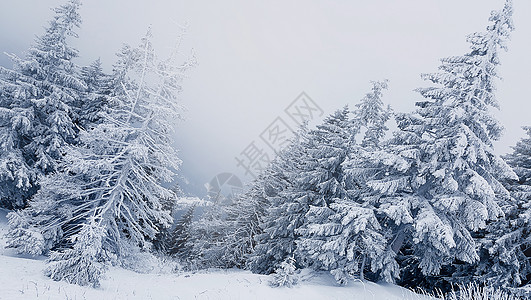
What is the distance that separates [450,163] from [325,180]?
7.32 meters

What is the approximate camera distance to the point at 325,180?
17.8 metres

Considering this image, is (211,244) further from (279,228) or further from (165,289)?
(165,289)

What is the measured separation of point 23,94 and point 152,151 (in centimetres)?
980

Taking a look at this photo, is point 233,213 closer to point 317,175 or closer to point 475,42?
point 317,175

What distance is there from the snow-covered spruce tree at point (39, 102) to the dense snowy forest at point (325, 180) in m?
0.09

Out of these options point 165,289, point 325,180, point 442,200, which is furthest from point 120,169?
point 442,200

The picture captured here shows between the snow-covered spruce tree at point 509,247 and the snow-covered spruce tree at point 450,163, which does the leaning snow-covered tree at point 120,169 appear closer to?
the snow-covered spruce tree at point 450,163

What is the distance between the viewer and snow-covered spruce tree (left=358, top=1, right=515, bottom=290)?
11.1 metres

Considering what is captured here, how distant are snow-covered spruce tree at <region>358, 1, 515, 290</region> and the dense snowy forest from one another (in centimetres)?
6

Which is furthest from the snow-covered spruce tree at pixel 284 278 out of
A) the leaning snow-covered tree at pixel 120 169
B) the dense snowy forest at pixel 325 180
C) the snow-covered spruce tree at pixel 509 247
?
the snow-covered spruce tree at pixel 509 247

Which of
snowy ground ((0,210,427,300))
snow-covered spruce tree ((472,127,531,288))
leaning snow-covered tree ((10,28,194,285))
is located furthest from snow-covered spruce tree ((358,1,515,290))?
leaning snow-covered tree ((10,28,194,285))

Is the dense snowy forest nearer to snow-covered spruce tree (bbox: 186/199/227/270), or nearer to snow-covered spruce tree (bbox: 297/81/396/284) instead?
snow-covered spruce tree (bbox: 297/81/396/284)

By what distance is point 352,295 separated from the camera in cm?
1057

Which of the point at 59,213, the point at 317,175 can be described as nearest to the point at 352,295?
the point at 317,175
